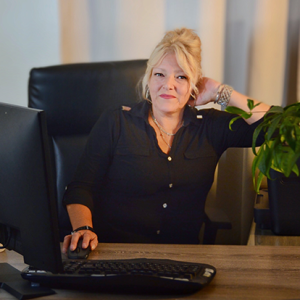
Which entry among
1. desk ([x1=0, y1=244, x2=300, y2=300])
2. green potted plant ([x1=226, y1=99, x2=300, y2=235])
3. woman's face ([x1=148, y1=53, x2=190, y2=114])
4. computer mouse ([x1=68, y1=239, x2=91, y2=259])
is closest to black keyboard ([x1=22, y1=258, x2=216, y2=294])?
desk ([x1=0, y1=244, x2=300, y2=300])

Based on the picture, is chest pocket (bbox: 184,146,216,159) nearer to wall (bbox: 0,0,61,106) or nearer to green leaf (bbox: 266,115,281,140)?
green leaf (bbox: 266,115,281,140)

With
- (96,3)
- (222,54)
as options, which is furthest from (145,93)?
(96,3)

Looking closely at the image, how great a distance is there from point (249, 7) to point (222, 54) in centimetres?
25

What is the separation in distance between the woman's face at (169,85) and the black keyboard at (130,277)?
799mm

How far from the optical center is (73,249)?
3.57ft

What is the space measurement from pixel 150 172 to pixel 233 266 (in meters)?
0.66

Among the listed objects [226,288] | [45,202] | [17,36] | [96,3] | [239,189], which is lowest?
[239,189]

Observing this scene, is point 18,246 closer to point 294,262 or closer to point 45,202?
point 45,202

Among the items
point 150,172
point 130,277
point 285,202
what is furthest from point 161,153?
point 130,277

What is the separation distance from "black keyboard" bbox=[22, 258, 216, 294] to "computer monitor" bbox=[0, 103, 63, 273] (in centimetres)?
6

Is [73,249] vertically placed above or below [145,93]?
below

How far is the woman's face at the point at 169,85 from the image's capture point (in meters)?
1.58

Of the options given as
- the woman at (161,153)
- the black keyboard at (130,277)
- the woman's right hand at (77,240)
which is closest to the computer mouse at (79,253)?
the woman's right hand at (77,240)

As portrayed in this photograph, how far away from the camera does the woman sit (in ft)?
5.24
